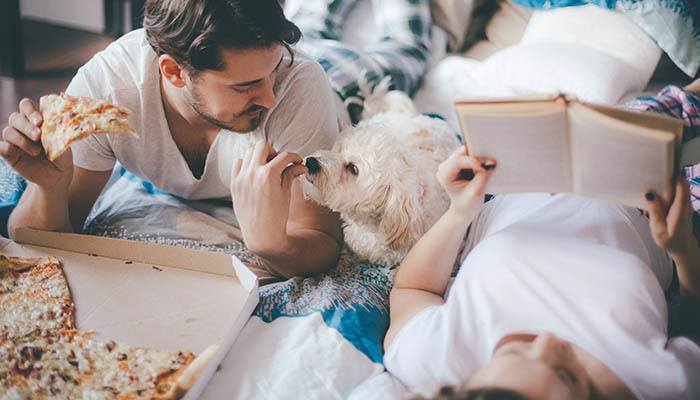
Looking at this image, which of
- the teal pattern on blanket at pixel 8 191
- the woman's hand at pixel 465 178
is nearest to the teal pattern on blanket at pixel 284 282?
the teal pattern on blanket at pixel 8 191

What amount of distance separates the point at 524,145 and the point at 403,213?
0.44 metres

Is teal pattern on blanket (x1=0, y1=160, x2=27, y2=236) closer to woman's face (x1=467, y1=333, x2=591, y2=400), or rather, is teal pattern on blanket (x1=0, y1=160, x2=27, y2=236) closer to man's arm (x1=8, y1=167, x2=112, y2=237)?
man's arm (x1=8, y1=167, x2=112, y2=237)

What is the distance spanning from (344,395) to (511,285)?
0.36 meters

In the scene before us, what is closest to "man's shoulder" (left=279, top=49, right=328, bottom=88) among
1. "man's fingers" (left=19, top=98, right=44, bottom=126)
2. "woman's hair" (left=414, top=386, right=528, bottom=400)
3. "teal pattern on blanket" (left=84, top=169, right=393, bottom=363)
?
"teal pattern on blanket" (left=84, top=169, right=393, bottom=363)

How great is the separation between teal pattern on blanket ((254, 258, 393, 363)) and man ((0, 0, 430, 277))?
0.23 feet

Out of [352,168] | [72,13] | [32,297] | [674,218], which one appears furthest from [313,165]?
[72,13]

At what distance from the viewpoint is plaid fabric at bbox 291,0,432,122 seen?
188cm

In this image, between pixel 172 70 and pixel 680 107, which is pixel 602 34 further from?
pixel 172 70

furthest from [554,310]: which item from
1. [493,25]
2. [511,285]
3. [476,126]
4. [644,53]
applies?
[493,25]

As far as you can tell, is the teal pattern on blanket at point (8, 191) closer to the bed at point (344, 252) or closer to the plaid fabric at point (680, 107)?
the bed at point (344, 252)

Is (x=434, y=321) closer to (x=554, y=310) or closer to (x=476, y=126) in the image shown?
(x=554, y=310)

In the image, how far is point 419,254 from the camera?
46.4 inches

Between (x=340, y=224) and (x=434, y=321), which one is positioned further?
(x=340, y=224)

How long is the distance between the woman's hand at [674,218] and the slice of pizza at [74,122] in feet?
3.26
